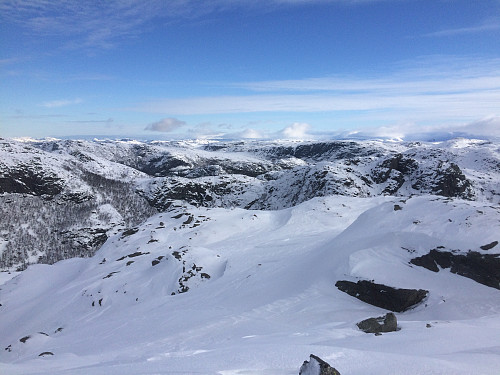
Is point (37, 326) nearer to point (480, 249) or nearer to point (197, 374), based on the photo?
point (197, 374)

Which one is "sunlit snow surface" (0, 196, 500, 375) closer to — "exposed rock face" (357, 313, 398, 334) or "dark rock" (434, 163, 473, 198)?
"exposed rock face" (357, 313, 398, 334)

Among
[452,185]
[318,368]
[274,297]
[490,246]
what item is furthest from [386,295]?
[452,185]

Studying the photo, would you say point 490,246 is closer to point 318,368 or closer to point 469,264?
point 469,264

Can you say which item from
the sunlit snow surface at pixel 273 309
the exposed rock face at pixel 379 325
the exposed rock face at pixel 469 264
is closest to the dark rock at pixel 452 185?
the sunlit snow surface at pixel 273 309

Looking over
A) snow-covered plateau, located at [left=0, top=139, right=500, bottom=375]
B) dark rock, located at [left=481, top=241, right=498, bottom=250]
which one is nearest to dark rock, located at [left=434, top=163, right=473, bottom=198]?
snow-covered plateau, located at [left=0, top=139, right=500, bottom=375]

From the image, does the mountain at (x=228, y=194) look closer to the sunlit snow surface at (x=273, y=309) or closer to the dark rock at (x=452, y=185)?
the dark rock at (x=452, y=185)
